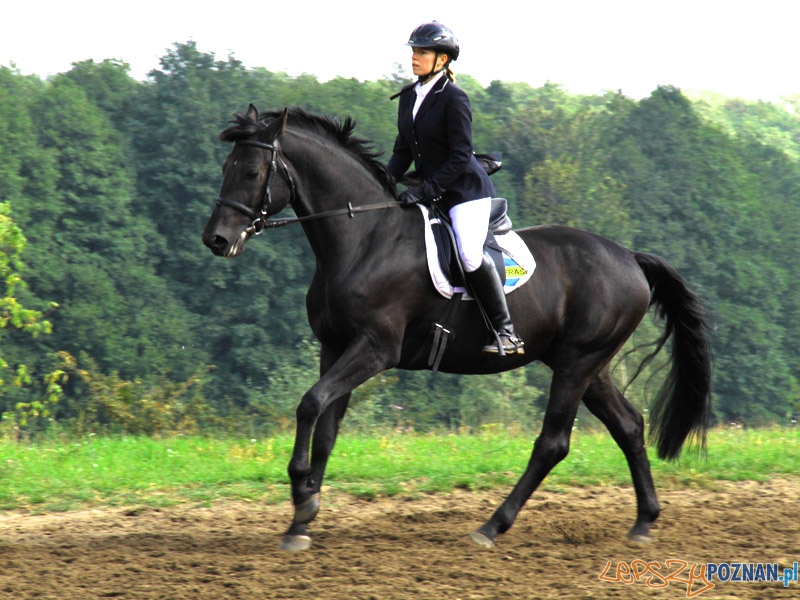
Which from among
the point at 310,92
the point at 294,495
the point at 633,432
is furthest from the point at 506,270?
the point at 310,92

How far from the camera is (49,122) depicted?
47.2 metres

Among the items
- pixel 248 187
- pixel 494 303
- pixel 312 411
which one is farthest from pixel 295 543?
pixel 248 187

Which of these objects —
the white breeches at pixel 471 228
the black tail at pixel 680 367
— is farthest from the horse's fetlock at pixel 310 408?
the black tail at pixel 680 367

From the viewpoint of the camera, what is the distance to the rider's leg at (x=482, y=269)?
682cm

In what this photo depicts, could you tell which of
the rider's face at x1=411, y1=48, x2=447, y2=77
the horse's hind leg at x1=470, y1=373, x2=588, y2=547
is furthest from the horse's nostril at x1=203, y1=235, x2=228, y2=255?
the horse's hind leg at x1=470, y1=373, x2=588, y2=547

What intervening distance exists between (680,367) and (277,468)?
3.73 m

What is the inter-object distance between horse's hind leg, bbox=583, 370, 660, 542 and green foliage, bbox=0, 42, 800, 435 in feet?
88.8

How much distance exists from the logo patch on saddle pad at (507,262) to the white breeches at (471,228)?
6.6 inches

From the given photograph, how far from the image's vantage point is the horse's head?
6336 millimetres

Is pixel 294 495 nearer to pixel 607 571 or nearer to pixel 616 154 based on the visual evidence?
pixel 607 571

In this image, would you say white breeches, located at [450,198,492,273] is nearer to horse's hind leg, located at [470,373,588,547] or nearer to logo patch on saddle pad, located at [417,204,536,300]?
logo patch on saddle pad, located at [417,204,536,300]

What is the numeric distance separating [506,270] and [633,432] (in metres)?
1.73

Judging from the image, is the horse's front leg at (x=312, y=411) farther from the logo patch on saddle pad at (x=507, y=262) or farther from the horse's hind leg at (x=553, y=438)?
the horse's hind leg at (x=553, y=438)

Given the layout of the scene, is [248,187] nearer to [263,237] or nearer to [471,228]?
[471,228]
